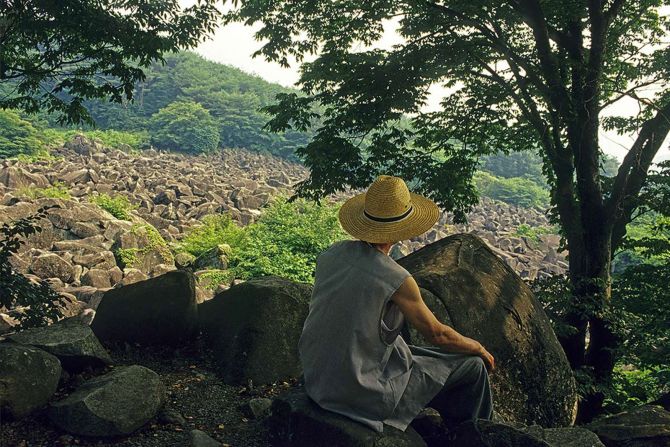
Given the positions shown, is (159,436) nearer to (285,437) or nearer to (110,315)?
(285,437)

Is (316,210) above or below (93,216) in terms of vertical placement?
above

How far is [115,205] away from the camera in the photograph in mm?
23312

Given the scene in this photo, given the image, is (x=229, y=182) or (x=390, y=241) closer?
(x=390, y=241)

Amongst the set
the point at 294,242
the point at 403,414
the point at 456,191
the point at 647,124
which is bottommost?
the point at 294,242

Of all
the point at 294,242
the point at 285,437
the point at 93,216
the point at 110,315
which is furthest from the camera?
the point at 93,216

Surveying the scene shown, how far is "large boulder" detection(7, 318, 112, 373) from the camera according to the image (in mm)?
4242

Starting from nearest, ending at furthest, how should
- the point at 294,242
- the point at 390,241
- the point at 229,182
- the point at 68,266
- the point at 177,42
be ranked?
the point at 390,241 → the point at 177,42 → the point at 68,266 → the point at 294,242 → the point at 229,182

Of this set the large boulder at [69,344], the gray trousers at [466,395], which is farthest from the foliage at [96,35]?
the gray trousers at [466,395]

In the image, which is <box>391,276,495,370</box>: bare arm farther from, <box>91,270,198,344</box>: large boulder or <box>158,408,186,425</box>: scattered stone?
<box>91,270,198,344</box>: large boulder

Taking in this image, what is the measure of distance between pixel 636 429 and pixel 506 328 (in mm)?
1234

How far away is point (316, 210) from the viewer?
20.7 metres

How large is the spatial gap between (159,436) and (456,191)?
6.09 meters

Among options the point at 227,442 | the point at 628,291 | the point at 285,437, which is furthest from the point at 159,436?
the point at 628,291

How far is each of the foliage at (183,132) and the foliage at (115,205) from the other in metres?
23.0
